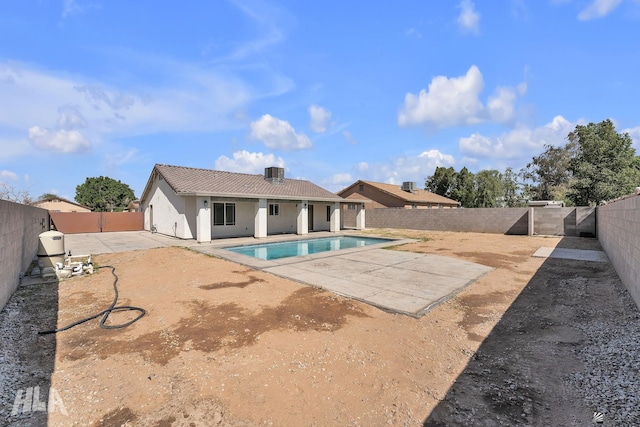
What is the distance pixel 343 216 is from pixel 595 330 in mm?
24617

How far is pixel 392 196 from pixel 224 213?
2047cm

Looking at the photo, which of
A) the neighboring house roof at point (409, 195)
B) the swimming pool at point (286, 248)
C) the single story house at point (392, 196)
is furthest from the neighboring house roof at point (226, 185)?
the neighboring house roof at point (409, 195)

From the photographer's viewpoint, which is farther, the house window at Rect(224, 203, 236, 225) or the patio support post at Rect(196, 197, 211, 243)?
the house window at Rect(224, 203, 236, 225)

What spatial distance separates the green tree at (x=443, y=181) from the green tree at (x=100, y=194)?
47.9 m

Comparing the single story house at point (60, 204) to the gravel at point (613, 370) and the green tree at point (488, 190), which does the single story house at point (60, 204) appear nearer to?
the gravel at point (613, 370)

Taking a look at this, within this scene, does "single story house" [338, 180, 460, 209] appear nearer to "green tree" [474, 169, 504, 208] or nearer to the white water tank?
"green tree" [474, 169, 504, 208]

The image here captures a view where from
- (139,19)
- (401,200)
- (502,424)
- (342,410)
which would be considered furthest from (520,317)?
(401,200)

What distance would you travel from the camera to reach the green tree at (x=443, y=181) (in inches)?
1702

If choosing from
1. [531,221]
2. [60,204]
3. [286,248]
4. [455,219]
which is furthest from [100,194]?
[531,221]

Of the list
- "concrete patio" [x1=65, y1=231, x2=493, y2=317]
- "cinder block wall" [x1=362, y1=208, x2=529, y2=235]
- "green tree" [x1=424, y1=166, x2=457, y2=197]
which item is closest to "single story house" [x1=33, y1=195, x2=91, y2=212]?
"concrete patio" [x1=65, y1=231, x2=493, y2=317]

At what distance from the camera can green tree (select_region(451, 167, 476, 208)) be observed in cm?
4101

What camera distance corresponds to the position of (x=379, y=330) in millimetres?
4836

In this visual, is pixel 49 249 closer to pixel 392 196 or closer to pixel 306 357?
pixel 306 357

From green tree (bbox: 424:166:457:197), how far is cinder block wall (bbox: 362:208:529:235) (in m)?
20.0
